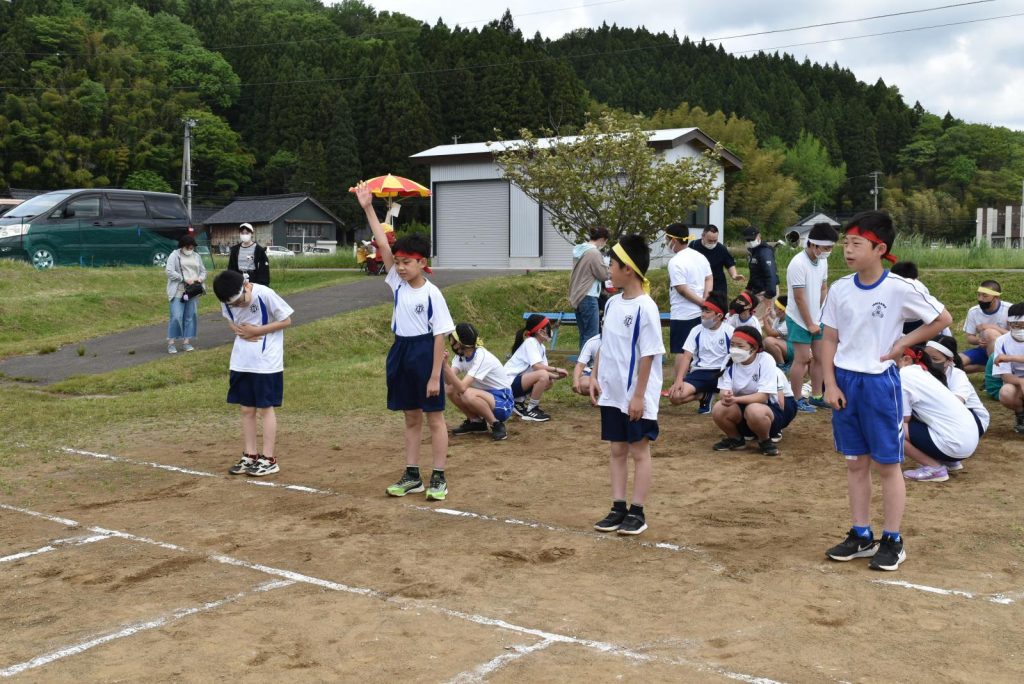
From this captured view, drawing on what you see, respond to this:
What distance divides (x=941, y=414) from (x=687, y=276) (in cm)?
317

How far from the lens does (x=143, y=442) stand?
9.23m

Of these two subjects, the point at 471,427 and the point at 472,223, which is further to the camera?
the point at 472,223

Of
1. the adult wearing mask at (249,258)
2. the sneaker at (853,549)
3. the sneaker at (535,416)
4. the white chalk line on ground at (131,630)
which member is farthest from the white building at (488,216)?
the white chalk line on ground at (131,630)

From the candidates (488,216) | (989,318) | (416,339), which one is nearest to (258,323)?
(416,339)

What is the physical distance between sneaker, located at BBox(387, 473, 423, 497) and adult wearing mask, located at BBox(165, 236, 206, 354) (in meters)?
8.74

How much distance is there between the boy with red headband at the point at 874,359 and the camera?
5.25 metres

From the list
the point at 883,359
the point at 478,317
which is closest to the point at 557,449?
the point at 883,359

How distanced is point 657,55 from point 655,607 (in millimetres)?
103620

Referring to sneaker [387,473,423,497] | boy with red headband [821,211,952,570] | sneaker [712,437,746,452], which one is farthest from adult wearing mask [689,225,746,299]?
boy with red headband [821,211,952,570]

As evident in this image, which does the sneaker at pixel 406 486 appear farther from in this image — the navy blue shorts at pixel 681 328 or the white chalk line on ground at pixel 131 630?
the navy blue shorts at pixel 681 328

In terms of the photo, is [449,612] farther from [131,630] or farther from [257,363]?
[257,363]

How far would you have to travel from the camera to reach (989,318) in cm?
1088


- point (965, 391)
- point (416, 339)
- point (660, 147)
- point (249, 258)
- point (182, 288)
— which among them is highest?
point (660, 147)

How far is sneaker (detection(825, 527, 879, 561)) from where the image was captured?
212 inches
